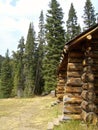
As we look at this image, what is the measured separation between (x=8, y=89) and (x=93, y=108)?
52892mm

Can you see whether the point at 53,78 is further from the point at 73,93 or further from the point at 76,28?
the point at 73,93

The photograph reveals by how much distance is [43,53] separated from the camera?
63906 millimetres

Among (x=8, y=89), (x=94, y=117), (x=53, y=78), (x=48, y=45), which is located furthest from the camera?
(x=8, y=89)

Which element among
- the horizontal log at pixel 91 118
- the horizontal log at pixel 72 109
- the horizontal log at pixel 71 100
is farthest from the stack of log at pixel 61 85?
the horizontal log at pixel 91 118

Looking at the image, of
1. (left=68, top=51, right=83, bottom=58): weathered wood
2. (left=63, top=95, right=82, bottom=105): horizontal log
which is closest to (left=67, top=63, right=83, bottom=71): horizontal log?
(left=68, top=51, right=83, bottom=58): weathered wood

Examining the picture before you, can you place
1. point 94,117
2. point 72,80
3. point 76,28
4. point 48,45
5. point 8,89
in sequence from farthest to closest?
1. point 8,89
2. point 76,28
3. point 48,45
4. point 72,80
5. point 94,117

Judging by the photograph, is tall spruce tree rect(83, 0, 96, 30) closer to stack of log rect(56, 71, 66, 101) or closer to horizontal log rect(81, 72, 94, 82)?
stack of log rect(56, 71, 66, 101)

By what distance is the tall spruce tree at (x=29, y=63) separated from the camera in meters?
60.1

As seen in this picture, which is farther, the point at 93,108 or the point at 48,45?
the point at 48,45

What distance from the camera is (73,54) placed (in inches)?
523

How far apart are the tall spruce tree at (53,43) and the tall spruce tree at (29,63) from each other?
691 inches

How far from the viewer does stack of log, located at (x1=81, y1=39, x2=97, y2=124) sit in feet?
38.9

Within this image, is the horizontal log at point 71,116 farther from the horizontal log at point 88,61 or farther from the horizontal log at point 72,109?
the horizontal log at point 88,61

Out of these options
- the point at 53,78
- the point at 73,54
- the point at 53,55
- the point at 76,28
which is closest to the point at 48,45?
the point at 53,55
